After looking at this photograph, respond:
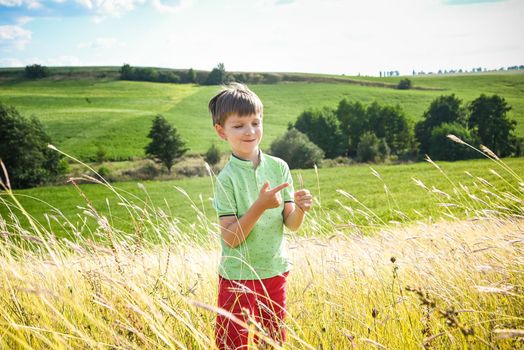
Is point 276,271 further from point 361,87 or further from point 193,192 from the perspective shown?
point 361,87

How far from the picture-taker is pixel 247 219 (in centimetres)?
199

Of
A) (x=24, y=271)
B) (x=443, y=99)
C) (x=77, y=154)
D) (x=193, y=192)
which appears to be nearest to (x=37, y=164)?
(x=77, y=154)

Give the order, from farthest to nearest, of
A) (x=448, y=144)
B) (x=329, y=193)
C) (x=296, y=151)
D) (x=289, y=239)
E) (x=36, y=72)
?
(x=36, y=72)
(x=296, y=151)
(x=448, y=144)
(x=329, y=193)
(x=289, y=239)

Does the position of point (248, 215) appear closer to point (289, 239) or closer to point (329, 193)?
point (289, 239)

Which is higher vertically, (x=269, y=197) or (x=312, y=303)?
(x=269, y=197)

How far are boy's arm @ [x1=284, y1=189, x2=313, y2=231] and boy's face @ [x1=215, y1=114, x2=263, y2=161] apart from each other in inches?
15.7

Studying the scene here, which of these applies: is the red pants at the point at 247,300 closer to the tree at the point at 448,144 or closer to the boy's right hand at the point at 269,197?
the boy's right hand at the point at 269,197

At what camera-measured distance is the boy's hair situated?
221 centimetres

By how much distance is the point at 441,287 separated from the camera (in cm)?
197

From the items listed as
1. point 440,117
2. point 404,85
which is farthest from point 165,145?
point 404,85

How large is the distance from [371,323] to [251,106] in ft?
4.49

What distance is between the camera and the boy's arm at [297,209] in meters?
2.13

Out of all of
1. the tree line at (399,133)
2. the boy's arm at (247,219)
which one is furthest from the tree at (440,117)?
the boy's arm at (247,219)

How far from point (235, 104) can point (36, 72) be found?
3512 inches
